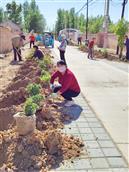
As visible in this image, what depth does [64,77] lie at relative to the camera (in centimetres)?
738

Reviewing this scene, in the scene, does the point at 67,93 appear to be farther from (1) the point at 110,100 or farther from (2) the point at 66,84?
(1) the point at 110,100

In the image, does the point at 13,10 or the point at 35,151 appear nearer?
the point at 35,151

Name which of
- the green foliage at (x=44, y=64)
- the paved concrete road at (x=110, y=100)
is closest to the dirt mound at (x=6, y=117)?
the paved concrete road at (x=110, y=100)

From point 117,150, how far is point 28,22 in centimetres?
8958

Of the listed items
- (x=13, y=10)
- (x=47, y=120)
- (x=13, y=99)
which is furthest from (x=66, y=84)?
(x=13, y=10)

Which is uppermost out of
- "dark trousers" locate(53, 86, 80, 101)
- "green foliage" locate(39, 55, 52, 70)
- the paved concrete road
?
"green foliage" locate(39, 55, 52, 70)

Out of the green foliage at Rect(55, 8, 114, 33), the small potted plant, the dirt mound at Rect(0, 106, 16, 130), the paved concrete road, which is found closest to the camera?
the small potted plant

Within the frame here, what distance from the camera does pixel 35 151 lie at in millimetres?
4539

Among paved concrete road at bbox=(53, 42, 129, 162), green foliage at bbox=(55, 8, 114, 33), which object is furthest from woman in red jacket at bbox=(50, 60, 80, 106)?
green foliage at bbox=(55, 8, 114, 33)

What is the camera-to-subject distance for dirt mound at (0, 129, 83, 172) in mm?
4332

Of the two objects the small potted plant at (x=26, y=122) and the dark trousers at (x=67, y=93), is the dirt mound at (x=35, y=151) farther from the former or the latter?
the dark trousers at (x=67, y=93)

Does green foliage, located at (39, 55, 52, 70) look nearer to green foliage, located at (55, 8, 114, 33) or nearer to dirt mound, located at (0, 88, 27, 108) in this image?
dirt mound, located at (0, 88, 27, 108)

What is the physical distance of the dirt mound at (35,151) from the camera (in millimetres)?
4332

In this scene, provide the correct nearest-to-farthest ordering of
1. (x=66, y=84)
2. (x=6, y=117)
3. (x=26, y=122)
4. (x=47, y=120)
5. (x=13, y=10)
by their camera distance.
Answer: (x=26, y=122) < (x=47, y=120) < (x=6, y=117) < (x=66, y=84) < (x=13, y=10)
